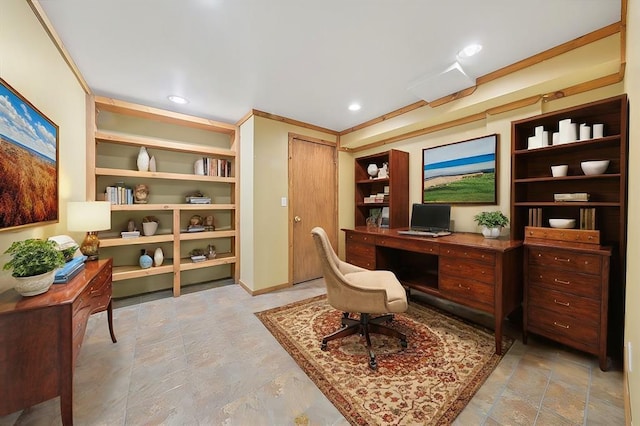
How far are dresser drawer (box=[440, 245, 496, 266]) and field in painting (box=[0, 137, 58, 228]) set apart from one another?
2.91 metres

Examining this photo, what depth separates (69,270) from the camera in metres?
1.51

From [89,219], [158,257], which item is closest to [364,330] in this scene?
[89,219]

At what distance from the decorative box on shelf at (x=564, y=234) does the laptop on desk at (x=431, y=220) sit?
0.69m

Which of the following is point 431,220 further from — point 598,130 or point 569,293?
point 598,130

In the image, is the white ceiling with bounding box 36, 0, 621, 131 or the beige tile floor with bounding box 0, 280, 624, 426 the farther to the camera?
the white ceiling with bounding box 36, 0, 621, 131

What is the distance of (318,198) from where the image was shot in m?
3.83

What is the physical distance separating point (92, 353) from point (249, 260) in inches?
65.7

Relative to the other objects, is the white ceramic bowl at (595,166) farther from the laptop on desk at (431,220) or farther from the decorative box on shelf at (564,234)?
the laptop on desk at (431,220)

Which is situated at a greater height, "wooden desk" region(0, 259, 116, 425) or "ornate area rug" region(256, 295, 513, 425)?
Result: "wooden desk" region(0, 259, 116, 425)

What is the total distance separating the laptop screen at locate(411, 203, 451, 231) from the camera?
266 centimetres

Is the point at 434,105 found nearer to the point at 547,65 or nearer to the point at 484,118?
the point at 484,118

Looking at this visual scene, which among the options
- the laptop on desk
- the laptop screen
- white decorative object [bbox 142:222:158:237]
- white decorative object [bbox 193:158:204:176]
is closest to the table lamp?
white decorative object [bbox 142:222:158:237]

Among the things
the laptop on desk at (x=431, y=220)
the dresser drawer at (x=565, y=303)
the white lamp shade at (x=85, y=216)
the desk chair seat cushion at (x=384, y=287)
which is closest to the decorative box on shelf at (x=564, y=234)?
the dresser drawer at (x=565, y=303)

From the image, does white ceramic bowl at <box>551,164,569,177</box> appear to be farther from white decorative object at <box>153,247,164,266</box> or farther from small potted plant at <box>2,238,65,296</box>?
white decorative object at <box>153,247,164,266</box>
